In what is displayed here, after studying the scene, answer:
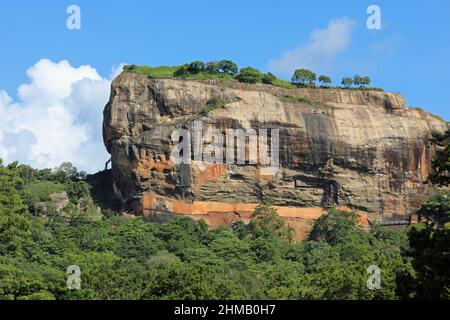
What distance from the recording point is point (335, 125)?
8881 cm

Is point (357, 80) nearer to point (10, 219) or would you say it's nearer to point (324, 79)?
point (324, 79)

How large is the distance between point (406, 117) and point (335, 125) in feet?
23.4

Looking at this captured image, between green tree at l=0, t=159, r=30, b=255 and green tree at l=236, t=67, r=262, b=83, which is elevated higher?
green tree at l=236, t=67, r=262, b=83

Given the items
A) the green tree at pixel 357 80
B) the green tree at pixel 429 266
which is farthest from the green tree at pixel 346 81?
the green tree at pixel 429 266

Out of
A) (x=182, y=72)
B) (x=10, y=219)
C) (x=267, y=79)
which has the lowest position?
(x=10, y=219)

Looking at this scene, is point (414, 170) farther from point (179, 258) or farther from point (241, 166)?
point (179, 258)

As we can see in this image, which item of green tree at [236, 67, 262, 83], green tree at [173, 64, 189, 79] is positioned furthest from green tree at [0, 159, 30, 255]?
green tree at [236, 67, 262, 83]

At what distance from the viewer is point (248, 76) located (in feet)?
303

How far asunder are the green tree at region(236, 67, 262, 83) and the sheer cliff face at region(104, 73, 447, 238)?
1691 mm

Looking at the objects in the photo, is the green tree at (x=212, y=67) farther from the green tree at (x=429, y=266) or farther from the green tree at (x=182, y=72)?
the green tree at (x=429, y=266)

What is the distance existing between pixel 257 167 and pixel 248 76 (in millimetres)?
9054

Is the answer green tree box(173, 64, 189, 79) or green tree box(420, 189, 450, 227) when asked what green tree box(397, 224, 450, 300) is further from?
green tree box(173, 64, 189, 79)

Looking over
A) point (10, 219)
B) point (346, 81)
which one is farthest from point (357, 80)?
point (10, 219)

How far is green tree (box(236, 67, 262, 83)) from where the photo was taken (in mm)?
92062
